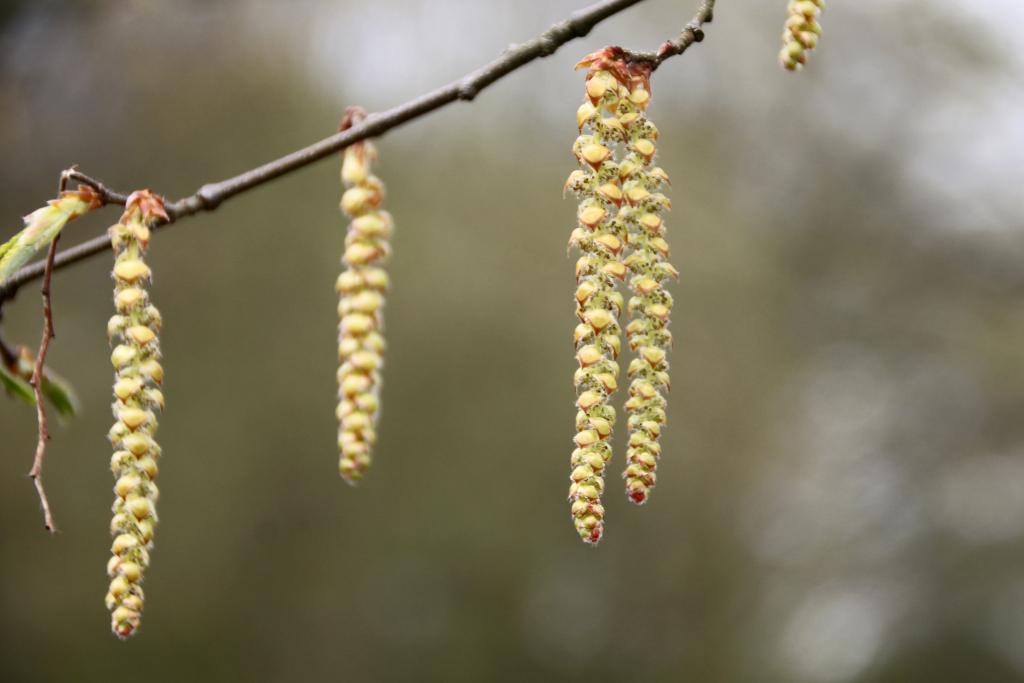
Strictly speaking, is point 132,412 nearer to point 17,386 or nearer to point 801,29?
point 17,386

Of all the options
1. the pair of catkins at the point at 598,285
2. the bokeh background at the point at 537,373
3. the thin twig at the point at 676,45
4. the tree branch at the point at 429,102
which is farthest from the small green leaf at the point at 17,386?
the bokeh background at the point at 537,373

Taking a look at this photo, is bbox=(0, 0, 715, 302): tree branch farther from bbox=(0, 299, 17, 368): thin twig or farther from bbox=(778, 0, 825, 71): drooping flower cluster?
bbox=(0, 299, 17, 368): thin twig

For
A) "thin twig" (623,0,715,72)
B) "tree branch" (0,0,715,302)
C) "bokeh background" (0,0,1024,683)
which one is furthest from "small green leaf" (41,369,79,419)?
"bokeh background" (0,0,1024,683)

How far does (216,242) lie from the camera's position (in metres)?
1.75

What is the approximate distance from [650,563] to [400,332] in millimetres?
920

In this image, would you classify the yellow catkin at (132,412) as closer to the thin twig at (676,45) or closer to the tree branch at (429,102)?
the tree branch at (429,102)

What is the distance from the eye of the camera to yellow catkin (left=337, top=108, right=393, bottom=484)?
28 cm

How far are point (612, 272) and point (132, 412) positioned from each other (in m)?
0.23

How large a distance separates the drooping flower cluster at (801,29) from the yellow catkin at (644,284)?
5.3 inches

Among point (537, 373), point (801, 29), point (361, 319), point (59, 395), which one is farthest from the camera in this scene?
point (537, 373)

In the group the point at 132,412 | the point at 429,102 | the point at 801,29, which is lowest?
the point at 132,412

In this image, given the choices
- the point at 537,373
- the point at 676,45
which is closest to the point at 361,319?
the point at 676,45

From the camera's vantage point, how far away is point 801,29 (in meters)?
0.41

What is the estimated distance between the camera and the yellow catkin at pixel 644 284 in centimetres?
33
